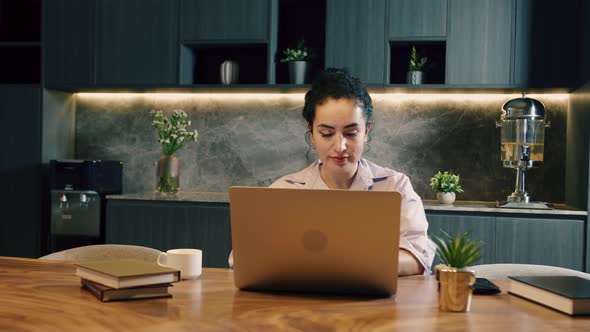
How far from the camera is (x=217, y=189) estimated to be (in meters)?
4.36

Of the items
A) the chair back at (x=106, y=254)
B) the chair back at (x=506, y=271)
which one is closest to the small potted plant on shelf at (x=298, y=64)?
the chair back at (x=106, y=254)

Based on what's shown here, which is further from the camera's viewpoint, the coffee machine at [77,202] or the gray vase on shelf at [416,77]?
the coffee machine at [77,202]

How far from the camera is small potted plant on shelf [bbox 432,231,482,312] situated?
1309 mm

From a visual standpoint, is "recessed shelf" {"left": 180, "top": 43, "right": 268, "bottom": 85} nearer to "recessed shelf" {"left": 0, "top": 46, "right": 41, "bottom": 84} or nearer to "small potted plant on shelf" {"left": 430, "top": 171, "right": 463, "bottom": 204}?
"recessed shelf" {"left": 0, "top": 46, "right": 41, "bottom": 84}

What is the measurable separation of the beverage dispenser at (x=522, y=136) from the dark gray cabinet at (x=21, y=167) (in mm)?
2856

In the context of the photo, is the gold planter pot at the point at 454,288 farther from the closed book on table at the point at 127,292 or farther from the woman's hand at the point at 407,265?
the closed book on table at the point at 127,292

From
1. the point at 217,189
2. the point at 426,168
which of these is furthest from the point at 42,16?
the point at 426,168

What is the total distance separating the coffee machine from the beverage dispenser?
235cm

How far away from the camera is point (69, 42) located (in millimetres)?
4191

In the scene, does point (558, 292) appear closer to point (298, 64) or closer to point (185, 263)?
point (185, 263)

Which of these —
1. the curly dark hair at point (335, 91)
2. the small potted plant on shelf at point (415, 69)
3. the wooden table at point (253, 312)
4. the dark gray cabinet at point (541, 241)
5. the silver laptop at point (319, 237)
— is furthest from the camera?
the small potted plant on shelf at point (415, 69)

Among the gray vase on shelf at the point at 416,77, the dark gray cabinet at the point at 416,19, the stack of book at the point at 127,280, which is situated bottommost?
the stack of book at the point at 127,280

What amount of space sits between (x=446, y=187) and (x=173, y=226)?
5.16ft

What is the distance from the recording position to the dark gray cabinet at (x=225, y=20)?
3.92m
